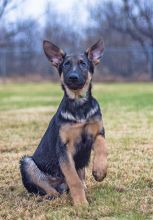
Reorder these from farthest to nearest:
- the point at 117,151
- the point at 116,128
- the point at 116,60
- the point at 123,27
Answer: the point at 123,27, the point at 116,60, the point at 116,128, the point at 117,151

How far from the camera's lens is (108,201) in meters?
5.23

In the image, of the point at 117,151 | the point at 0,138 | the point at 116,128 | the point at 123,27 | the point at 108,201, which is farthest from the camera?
the point at 123,27

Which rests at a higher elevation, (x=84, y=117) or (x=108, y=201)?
(x=84, y=117)

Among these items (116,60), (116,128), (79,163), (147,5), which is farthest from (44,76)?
(79,163)

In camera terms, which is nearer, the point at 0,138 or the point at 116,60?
the point at 0,138

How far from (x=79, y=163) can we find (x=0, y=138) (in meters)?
4.52

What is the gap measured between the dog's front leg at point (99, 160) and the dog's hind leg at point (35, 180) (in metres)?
0.51

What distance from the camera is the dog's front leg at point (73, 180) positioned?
5203 mm

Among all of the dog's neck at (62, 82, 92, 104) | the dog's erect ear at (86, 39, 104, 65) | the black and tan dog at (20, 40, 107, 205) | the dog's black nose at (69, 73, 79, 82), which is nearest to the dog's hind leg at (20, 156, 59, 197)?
the black and tan dog at (20, 40, 107, 205)

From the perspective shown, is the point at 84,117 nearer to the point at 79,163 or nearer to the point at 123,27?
the point at 79,163

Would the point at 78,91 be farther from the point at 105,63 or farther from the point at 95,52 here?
the point at 105,63

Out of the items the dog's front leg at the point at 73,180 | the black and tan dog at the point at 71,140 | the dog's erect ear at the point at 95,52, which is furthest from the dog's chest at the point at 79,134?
the dog's erect ear at the point at 95,52

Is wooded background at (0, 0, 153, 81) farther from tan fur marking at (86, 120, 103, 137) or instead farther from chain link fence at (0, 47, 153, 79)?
tan fur marking at (86, 120, 103, 137)

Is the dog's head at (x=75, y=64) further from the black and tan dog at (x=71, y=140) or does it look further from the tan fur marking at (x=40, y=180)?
the tan fur marking at (x=40, y=180)
